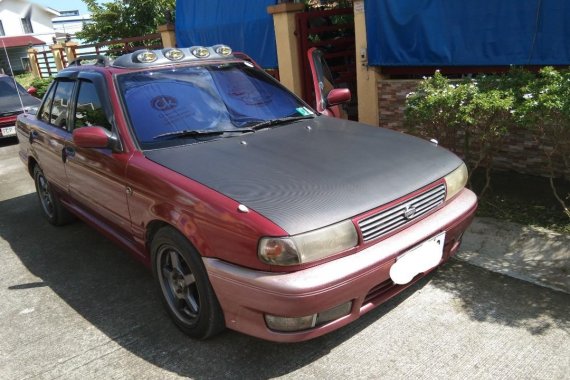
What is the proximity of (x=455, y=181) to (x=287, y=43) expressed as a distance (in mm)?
5411

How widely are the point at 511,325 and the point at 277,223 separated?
1671mm

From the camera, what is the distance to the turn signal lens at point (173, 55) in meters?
3.92

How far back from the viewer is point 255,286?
246 cm

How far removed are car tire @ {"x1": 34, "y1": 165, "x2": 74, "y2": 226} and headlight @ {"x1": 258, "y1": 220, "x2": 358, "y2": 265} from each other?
3.38 meters

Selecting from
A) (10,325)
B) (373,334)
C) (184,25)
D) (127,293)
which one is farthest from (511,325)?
(184,25)

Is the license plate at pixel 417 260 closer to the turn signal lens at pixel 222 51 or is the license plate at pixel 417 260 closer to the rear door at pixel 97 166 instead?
the rear door at pixel 97 166

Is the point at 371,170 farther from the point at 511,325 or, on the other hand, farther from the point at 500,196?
the point at 500,196

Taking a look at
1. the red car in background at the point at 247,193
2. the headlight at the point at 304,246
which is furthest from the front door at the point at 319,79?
the headlight at the point at 304,246

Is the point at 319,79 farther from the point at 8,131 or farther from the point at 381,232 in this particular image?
the point at 8,131

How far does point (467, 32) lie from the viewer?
5430mm

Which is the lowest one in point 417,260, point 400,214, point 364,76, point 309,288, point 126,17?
point 417,260

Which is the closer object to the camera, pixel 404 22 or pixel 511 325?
pixel 511 325

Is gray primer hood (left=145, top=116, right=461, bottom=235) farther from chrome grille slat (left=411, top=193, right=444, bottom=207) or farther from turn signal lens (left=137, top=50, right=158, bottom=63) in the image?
turn signal lens (left=137, top=50, right=158, bottom=63)

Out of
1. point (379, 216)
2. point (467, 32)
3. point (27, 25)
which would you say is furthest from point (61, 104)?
point (27, 25)
